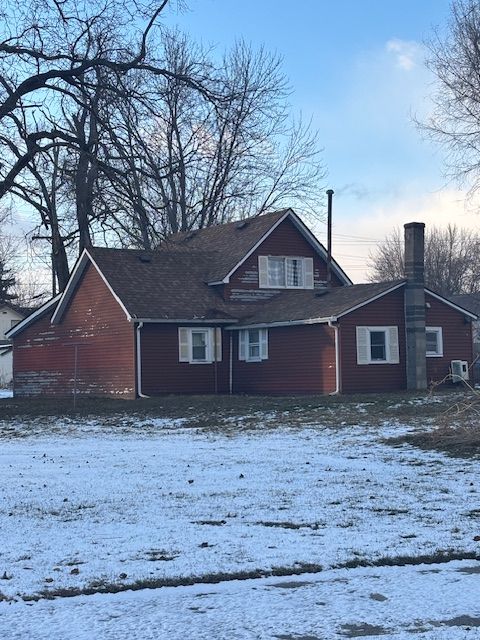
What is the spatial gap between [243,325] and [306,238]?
5811mm

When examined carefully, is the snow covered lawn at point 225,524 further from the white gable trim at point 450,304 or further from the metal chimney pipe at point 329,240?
the metal chimney pipe at point 329,240

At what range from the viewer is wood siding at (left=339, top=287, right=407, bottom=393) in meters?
32.3

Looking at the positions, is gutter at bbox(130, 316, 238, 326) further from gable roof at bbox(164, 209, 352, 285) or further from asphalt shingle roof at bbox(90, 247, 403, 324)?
gable roof at bbox(164, 209, 352, 285)

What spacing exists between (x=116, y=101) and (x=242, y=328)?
1555 cm

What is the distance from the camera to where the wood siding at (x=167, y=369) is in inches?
1323

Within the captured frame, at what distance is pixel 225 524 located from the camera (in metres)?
9.14

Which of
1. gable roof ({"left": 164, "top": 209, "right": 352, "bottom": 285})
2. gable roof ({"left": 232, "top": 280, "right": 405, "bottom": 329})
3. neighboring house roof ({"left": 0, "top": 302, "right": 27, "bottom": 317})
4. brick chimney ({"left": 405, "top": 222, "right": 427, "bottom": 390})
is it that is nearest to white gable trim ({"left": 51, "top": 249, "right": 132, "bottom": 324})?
gable roof ({"left": 164, "top": 209, "right": 352, "bottom": 285})

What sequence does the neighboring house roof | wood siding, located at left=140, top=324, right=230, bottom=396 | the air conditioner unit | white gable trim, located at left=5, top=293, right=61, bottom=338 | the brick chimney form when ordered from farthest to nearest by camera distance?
the neighboring house roof
white gable trim, located at left=5, top=293, right=61, bottom=338
the air conditioner unit
wood siding, located at left=140, top=324, right=230, bottom=396
the brick chimney

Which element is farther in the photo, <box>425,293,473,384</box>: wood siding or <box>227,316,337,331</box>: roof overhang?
<box>425,293,473,384</box>: wood siding

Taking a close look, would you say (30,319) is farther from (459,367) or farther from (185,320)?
(459,367)

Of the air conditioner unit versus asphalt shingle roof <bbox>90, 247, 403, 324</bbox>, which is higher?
asphalt shingle roof <bbox>90, 247, 403, 324</bbox>

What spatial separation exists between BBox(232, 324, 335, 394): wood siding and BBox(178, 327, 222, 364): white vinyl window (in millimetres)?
860

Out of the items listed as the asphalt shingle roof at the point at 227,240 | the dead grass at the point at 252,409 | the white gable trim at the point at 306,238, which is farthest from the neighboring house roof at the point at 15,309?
the dead grass at the point at 252,409

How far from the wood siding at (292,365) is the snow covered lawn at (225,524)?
16220 mm
